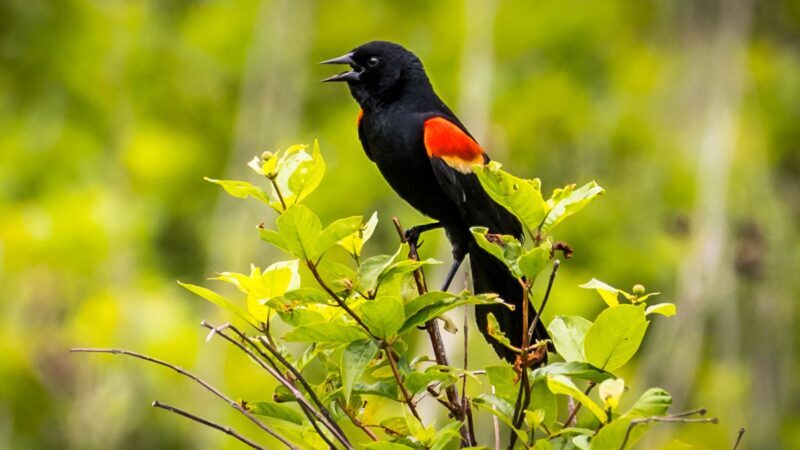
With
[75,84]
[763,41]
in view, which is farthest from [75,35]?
[763,41]

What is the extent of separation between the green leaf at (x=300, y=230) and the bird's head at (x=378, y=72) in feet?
4.65

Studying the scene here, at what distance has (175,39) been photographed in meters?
11.7

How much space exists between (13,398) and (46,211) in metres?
1.57

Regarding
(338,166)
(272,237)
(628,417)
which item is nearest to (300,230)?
(272,237)

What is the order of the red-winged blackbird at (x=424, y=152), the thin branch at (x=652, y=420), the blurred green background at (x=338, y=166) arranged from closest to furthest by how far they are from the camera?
the thin branch at (x=652, y=420), the red-winged blackbird at (x=424, y=152), the blurred green background at (x=338, y=166)

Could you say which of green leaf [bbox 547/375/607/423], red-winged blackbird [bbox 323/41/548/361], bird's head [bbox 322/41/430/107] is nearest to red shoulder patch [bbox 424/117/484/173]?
red-winged blackbird [bbox 323/41/548/361]

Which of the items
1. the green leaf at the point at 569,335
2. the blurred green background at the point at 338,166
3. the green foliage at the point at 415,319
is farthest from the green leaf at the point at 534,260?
the blurred green background at the point at 338,166

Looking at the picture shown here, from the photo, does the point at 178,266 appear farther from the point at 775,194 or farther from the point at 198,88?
the point at 775,194

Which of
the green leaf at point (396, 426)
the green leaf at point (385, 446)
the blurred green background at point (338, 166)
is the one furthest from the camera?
the blurred green background at point (338, 166)

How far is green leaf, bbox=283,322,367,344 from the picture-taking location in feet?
5.40

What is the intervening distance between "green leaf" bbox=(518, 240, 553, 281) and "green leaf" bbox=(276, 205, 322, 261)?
0.26m

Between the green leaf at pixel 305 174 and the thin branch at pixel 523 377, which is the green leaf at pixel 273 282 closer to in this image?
the green leaf at pixel 305 174

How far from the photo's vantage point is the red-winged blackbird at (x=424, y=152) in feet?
9.37

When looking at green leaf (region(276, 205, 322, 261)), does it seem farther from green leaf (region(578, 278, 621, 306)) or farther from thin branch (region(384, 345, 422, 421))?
green leaf (region(578, 278, 621, 306))
